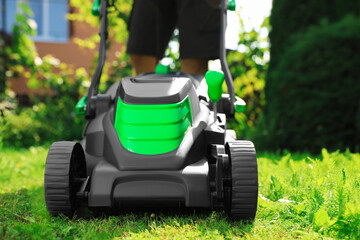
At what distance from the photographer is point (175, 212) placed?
1948mm

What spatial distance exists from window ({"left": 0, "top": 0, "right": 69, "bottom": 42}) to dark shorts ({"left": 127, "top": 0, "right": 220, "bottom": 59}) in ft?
20.1

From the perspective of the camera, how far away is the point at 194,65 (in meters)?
2.62

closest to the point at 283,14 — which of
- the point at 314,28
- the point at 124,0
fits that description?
the point at 314,28

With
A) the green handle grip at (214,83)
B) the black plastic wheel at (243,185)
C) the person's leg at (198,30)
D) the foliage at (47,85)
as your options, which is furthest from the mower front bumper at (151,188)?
the foliage at (47,85)

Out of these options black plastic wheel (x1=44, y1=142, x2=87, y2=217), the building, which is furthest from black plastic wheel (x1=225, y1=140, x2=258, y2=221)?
the building

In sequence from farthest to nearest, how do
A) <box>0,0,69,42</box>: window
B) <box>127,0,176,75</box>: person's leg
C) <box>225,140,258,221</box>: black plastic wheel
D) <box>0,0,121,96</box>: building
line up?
<box>0,0,69,42</box>: window → <box>0,0,121,96</box>: building → <box>127,0,176,75</box>: person's leg → <box>225,140,258,221</box>: black plastic wheel

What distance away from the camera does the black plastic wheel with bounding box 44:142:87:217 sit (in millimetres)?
1773

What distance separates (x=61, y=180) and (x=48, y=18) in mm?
7396

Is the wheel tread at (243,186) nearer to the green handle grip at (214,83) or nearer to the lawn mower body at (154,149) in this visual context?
the lawn mower body at (154,149)

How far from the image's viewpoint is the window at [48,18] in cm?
848

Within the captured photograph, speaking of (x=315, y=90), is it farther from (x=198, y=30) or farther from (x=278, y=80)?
(x=198, y=30)

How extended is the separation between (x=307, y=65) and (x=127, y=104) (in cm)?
265

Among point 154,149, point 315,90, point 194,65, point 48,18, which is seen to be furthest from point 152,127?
point 48,18

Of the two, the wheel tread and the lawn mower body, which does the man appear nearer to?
the lawn mower body
